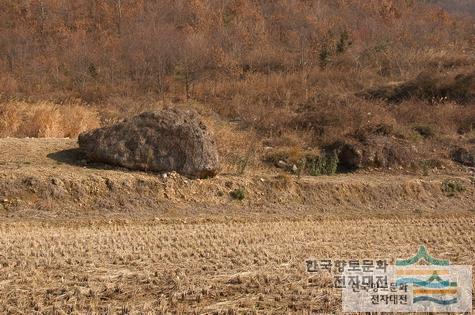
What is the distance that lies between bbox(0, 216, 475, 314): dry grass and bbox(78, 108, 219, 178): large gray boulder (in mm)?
1856

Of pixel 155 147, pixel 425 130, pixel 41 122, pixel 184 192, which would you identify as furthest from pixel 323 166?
pixel 41 122

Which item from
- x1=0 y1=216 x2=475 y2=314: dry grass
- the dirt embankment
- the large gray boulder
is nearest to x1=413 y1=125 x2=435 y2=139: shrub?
the dirt embankment

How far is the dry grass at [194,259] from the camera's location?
554cm

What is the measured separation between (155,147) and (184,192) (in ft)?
3.79

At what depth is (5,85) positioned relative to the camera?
82.6ft

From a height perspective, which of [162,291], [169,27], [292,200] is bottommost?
[292,200]

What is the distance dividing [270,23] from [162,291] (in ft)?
116

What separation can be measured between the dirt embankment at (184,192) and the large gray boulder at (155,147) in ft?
0.77

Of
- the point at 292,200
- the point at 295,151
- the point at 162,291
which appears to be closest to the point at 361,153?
the point at 295,151

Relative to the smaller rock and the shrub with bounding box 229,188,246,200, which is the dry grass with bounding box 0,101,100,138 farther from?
the smaller rock

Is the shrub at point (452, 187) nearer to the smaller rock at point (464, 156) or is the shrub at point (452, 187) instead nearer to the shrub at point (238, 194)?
the smaller rock at point (464, 156)

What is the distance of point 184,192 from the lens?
434 inches

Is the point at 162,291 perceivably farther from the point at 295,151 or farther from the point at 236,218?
the point at 295,151

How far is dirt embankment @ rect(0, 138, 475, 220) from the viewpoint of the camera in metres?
10.1
